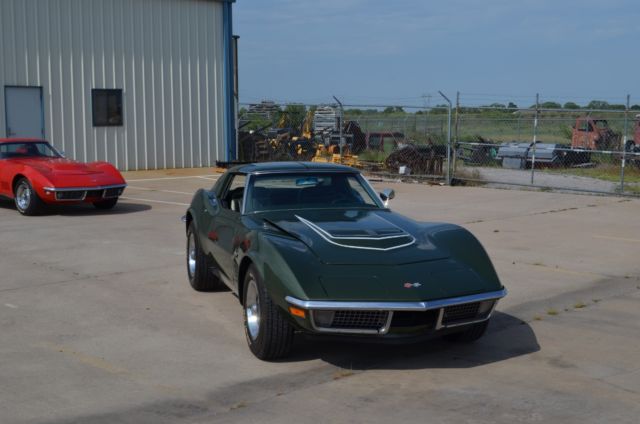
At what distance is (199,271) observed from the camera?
8.02 meters

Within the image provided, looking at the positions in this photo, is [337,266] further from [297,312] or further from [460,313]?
Result: [460,313]

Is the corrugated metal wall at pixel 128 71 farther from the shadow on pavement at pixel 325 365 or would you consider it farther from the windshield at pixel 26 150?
the shadow on pavement at pixel 325 365

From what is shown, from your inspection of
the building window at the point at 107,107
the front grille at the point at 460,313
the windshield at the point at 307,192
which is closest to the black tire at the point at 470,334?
the front grille at the point at 460,313

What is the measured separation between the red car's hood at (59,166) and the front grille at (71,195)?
16.2 inches

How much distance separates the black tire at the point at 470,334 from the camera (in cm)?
609

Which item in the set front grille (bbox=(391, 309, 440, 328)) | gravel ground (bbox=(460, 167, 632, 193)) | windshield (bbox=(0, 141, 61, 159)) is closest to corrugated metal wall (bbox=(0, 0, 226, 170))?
windshield (bbox=(0, 141, 61, 159))

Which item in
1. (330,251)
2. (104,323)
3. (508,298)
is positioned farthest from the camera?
(508,298)

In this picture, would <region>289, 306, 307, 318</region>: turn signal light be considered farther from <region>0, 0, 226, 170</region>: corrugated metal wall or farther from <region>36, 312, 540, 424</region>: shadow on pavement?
<region>0, 0, 226, 170</region>: corrugated metal wall

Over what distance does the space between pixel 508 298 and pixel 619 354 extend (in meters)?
1.83

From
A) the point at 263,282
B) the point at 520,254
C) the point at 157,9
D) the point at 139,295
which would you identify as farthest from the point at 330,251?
the point at 157,9

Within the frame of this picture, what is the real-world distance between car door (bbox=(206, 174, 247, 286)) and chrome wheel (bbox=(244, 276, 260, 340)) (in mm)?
407

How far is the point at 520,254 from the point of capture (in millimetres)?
10250

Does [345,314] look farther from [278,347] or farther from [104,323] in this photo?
[104,323]

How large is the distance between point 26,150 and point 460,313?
36.3ft
